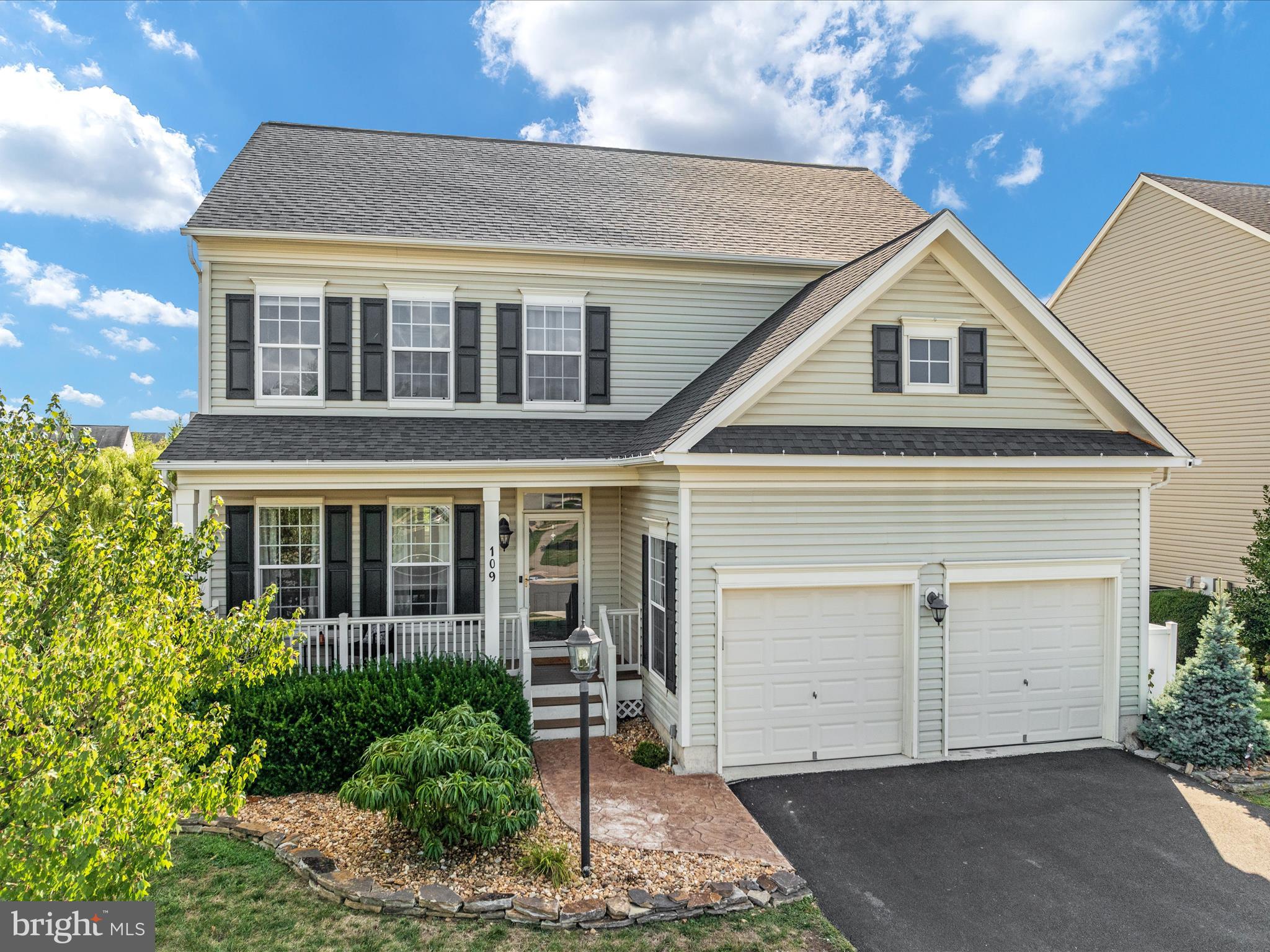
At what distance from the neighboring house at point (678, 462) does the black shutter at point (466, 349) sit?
0.03m

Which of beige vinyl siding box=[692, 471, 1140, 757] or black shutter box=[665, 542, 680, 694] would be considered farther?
black shutter box=[665, 542, 680, 694]

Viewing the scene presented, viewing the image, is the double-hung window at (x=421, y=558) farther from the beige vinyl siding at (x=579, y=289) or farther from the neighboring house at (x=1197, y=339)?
the neighboring house at (x=1197, y=339)

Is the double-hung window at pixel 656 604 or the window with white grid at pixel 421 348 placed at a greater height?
the window with white grid at pixel 421 348

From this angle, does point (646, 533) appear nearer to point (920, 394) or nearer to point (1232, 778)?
point (920, 394)

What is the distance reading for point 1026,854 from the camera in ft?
22.8

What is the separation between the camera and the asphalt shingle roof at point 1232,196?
14977mm

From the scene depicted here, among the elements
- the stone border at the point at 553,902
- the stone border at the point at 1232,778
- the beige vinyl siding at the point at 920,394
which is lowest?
the stone border at the point at 1232,778

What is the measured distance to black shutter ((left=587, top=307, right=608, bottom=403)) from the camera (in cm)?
1180

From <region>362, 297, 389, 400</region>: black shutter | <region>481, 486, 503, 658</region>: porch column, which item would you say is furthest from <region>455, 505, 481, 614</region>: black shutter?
<region>362, 297, 389, 400</region>: black shutter

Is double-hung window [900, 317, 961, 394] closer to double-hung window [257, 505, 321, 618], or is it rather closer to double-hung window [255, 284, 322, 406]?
double-hung window [255, 284, 322, 406]

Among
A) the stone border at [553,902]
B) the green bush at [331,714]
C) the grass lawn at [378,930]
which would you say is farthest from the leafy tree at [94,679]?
the green bush at [331,714]

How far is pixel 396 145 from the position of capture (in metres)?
14.2

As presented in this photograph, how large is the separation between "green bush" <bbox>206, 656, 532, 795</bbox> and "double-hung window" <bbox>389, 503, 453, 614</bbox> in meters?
2.65

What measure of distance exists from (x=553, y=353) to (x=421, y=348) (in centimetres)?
214
